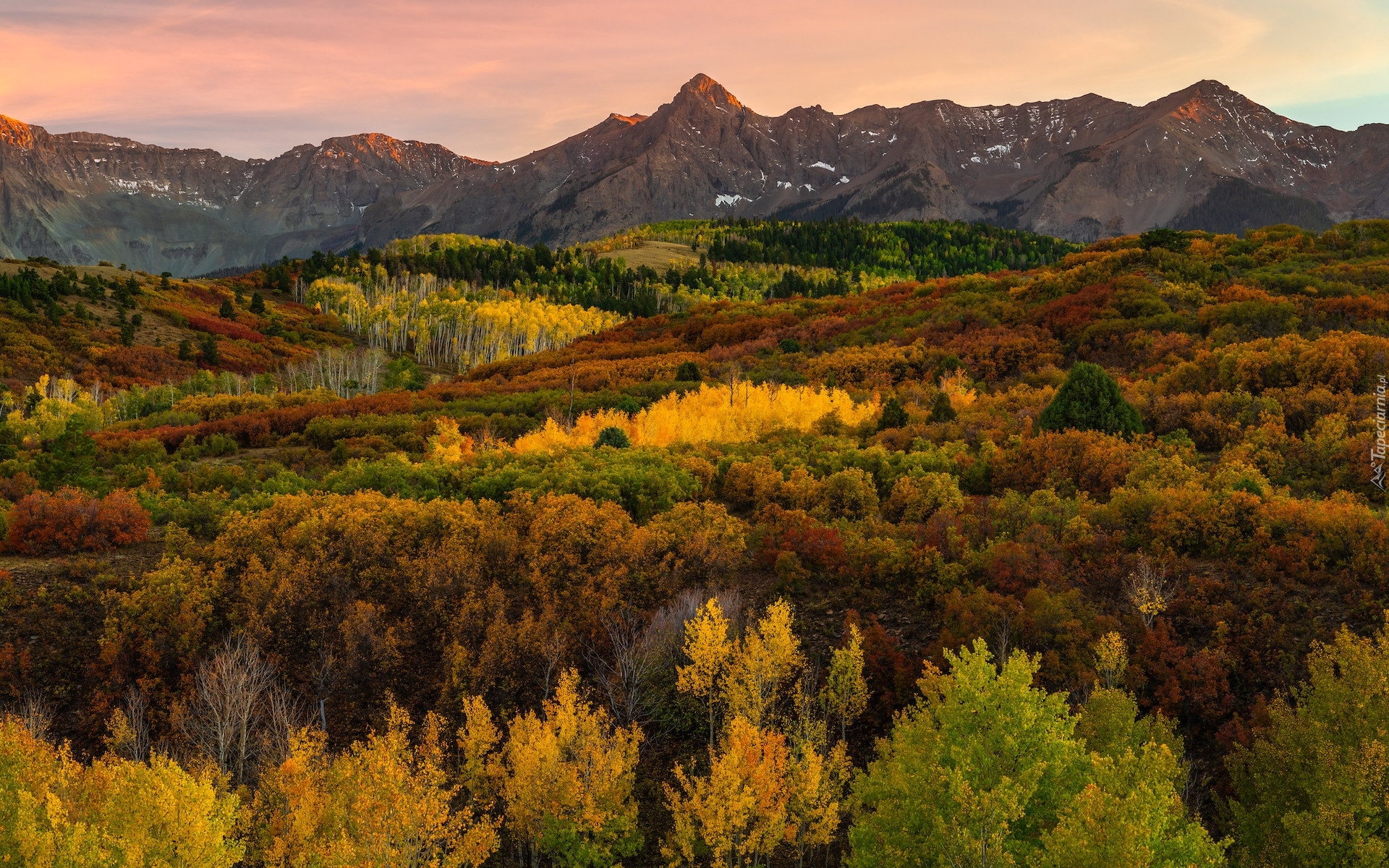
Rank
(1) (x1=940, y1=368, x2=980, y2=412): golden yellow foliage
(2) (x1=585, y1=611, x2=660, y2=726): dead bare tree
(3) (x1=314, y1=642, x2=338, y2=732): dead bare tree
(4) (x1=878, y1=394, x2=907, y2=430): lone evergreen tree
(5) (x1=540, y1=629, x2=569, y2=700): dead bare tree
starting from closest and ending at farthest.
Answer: (2) (x1=585, y1=611, x2=660, y2=726): dead bare tree, (5) (x1=540, y1=629, x2=569, y2=700): dead bare tree, (3) (x1=314, y1=642, x2=338, y2=732): dead bare tree, (4) (x1=878, y1=394, x2=907, y2=430): lone evergreen tree, (1) (x1=940, y1=368, x2=980, y2=412): golden yellow foliage

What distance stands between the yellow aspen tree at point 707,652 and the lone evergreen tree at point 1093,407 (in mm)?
15089

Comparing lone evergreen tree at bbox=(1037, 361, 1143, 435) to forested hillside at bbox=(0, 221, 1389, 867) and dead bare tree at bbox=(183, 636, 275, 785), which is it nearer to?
forested hillside at bbox=(0, 221, 1389, 867)

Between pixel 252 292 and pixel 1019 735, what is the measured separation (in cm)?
A: 12896

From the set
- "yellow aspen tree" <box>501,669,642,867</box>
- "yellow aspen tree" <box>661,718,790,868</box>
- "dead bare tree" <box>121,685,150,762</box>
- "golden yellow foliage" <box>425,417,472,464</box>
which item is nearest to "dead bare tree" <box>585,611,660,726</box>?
"yellow aspen tree" <box>501,669,642,867</box>

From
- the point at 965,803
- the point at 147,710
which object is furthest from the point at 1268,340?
the point at 147,710

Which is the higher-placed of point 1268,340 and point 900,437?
point 1268,340

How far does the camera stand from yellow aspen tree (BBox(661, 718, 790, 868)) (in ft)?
36.7

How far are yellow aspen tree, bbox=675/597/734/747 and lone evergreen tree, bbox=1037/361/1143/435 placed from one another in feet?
49.5

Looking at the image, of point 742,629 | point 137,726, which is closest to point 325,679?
point 137,726

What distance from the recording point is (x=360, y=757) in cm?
1296

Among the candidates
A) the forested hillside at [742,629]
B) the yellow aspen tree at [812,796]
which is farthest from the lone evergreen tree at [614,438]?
the yellow aspen tree at [812,796]

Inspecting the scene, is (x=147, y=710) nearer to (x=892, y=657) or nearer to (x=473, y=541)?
(x=473, y=541)

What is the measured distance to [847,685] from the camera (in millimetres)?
13680

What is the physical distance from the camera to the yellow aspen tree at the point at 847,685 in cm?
1366
